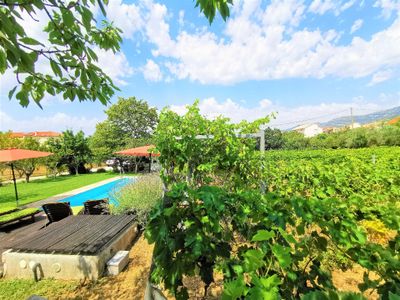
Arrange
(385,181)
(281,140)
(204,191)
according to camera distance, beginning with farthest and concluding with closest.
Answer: (281,140) → (385,181) → (204,191)

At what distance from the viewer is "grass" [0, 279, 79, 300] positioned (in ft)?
13.1

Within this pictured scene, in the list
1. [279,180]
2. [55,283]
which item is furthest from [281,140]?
[55,283]

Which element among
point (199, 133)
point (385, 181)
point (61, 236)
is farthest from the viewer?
point (61, 236)

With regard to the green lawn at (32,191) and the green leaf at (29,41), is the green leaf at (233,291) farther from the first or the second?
the green lawn at (32,191)

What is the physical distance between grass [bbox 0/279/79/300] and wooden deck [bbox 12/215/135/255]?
0.54 m

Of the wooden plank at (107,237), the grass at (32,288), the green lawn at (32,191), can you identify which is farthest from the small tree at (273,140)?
the grass at (32,288)

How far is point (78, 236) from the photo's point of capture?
523cm

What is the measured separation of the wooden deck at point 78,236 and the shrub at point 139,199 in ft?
1.39

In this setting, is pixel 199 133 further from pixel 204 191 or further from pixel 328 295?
pixel 328 295

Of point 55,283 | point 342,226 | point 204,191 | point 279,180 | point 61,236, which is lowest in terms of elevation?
point 55,283

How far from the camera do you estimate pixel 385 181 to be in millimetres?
4277

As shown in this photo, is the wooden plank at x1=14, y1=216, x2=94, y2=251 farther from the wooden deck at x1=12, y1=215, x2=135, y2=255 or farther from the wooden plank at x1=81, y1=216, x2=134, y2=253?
the wooden plank at x1=81, y1=216, x2=134, y2=253

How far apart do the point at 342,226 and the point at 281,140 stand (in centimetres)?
4911

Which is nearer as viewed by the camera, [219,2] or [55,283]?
[219,2]
